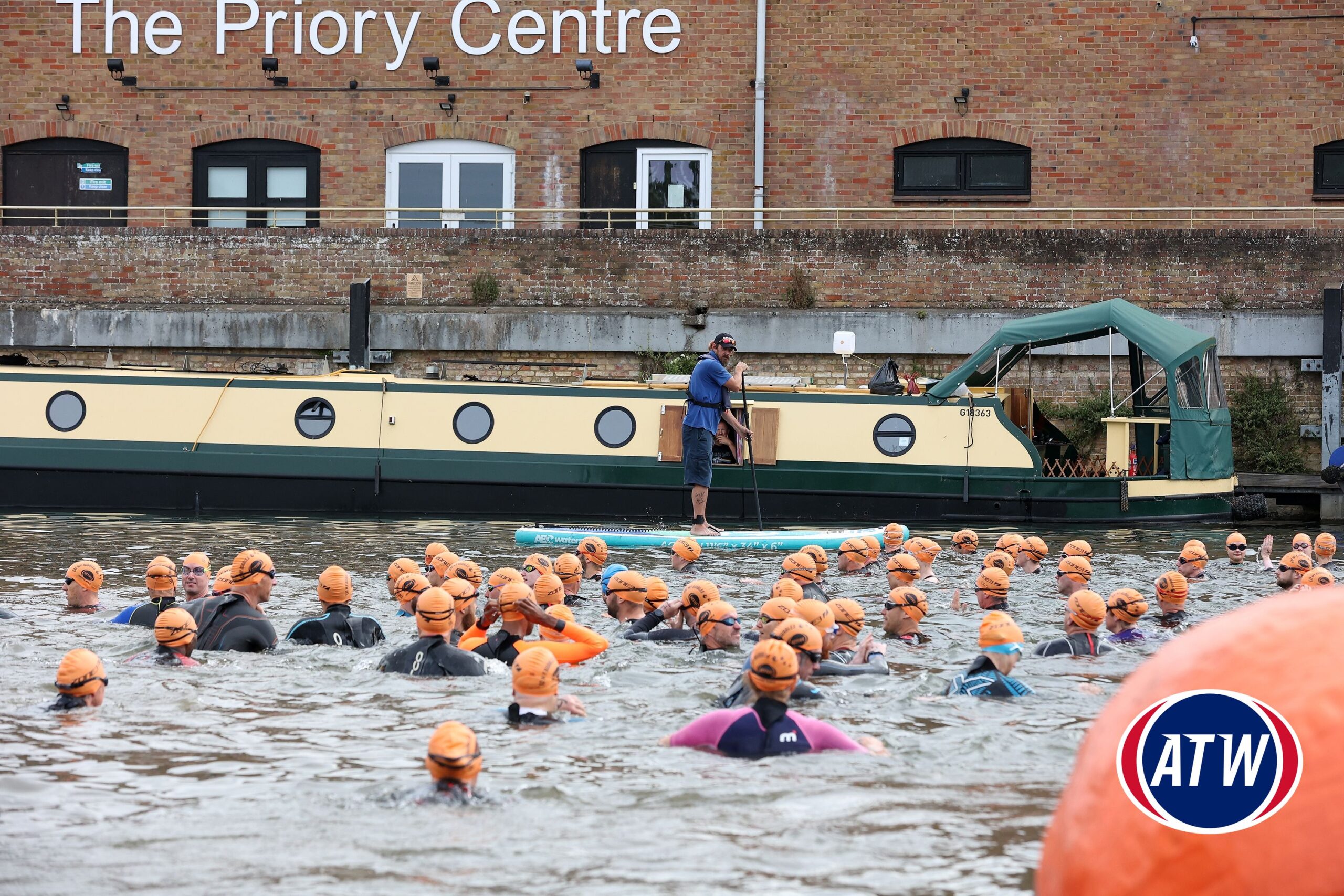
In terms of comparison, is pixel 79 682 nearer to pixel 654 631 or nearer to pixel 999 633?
pixel 654 631

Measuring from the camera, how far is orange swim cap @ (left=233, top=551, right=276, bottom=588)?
933 cm

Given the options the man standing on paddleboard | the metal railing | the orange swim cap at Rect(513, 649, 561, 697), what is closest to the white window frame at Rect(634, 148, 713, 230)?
the metal railing

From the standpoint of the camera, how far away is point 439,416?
18.5m

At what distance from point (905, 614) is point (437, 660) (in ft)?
10.5

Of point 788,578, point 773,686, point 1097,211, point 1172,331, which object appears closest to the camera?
point 773,686

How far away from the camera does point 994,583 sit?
1066 centimetres

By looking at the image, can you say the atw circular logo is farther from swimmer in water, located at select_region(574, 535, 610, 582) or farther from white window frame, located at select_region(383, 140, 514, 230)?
white window frame, located at select_region(383, 140, 514, 230)

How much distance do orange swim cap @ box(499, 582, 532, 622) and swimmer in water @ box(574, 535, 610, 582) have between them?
4204mm

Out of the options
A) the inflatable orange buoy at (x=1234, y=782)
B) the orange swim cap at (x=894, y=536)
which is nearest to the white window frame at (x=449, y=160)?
the orange swim cap at (x=894, y=536)

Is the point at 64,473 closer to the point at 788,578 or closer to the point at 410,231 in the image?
the point at 410,231

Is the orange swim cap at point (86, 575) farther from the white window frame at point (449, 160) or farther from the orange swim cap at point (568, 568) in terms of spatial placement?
the white window frame at point (449, 160)

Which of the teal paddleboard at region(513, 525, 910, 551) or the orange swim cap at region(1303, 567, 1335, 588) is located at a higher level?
the orange swim cap at region(1303, 567, 1335, 588)

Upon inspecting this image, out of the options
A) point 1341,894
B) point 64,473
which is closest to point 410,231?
point 64,473

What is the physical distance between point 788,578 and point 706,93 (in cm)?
1607
